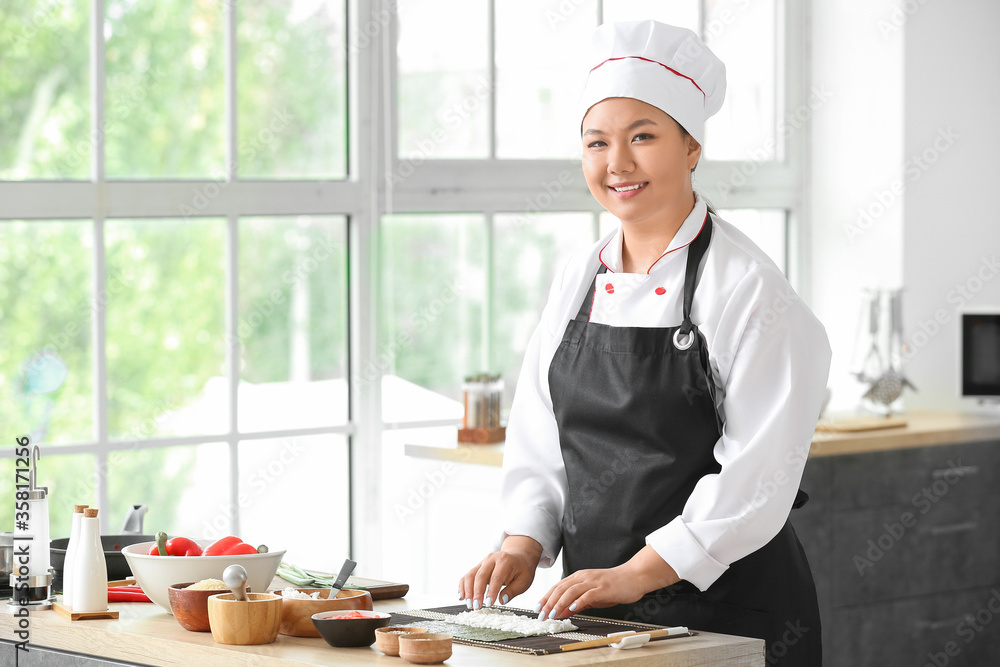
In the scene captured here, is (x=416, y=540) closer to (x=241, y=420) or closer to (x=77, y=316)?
(x=241, y=420)

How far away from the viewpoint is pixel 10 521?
3.13 meters

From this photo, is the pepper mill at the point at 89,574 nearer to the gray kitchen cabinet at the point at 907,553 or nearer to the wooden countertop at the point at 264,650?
the wooden countertop at the point at 264,650

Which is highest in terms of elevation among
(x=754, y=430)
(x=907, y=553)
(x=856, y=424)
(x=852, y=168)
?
(x=852, y=168)

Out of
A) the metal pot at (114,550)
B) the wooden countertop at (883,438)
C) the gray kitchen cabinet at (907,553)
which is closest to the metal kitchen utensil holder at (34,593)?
the metal pot at (114,550)

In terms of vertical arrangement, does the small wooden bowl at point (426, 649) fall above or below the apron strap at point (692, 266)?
below

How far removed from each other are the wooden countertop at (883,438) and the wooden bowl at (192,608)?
1.61 meters

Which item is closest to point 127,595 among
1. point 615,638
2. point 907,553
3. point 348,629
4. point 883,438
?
point 348,629

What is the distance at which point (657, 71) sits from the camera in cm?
193

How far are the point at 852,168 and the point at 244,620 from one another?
321 centimetres

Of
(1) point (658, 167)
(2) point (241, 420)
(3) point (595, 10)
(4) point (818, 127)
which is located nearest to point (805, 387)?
(1) point (658, 167)

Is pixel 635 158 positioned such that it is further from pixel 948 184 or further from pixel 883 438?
pixel 948 184

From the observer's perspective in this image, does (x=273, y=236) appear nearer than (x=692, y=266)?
No

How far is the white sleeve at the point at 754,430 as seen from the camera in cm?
180

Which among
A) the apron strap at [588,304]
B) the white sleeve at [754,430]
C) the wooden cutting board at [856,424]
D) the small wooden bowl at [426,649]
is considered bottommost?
the small wooden bowl at [426,649]
